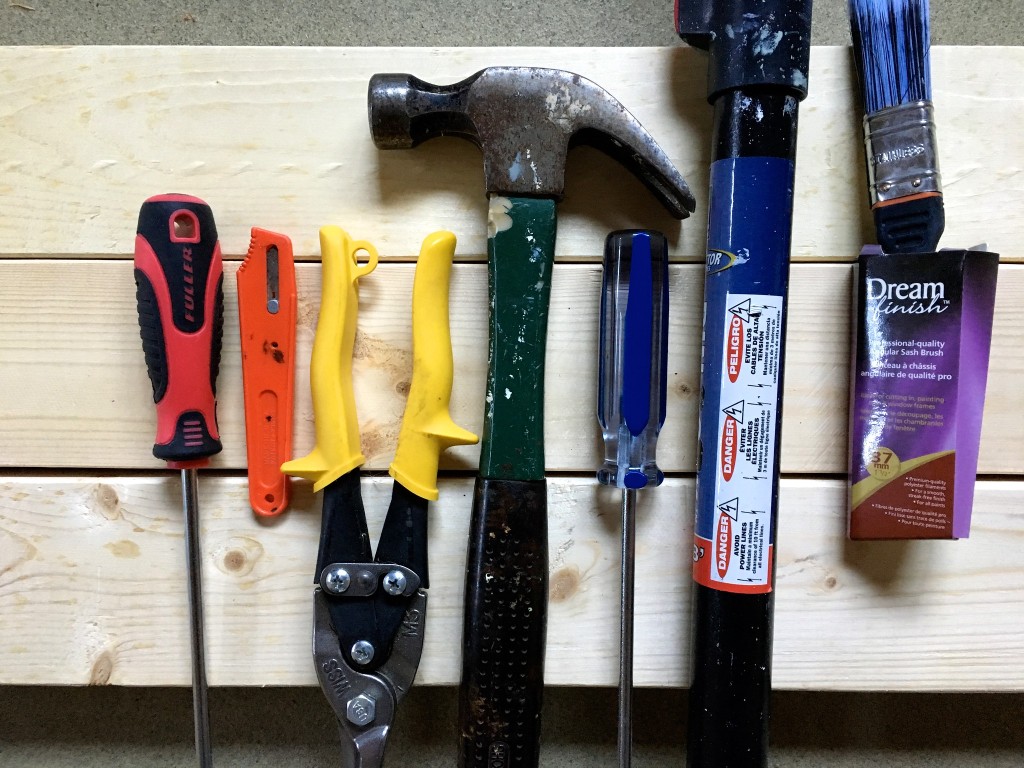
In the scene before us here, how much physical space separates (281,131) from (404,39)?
163 mm

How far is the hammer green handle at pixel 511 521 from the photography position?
20.1 inches

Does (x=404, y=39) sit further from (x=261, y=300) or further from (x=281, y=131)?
(x=261, y=300)

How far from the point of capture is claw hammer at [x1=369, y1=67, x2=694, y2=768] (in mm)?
512

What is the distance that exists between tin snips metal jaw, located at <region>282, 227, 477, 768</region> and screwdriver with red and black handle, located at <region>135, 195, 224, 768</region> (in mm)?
81

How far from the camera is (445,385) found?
54cm

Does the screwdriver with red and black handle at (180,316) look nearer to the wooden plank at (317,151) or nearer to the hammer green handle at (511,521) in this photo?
the wooden plank at (317,151)

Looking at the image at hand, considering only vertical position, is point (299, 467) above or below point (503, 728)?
above

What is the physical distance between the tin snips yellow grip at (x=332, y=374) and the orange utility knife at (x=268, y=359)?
3 cm

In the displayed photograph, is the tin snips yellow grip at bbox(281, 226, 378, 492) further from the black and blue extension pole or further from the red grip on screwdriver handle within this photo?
the black and blue extension pole

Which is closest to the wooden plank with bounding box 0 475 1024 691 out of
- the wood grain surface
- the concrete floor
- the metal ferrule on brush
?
the wood grain surface

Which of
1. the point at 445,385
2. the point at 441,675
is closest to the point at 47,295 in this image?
the point at 445,385

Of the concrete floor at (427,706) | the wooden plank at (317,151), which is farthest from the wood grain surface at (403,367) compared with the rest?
the concrete floor at (427,706)

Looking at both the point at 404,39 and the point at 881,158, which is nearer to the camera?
the point at 881,158

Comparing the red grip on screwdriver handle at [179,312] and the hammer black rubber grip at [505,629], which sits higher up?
the red grip on screwdriver handle at [179,312]
